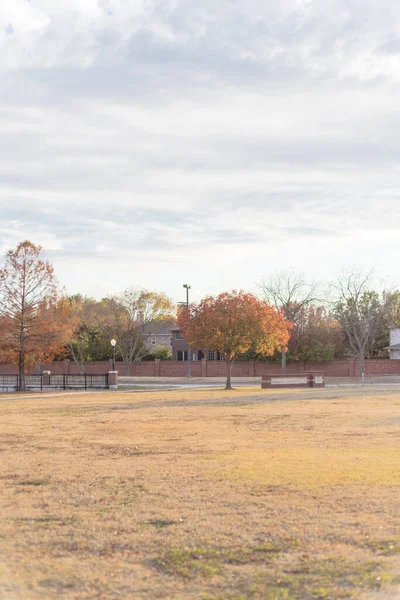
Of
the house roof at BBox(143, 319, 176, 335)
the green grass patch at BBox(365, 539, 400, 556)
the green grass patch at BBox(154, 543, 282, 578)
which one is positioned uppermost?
the house roof at BBox(143, 319, 176, 335)

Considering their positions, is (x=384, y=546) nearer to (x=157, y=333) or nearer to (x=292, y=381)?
(x=292, y=381)

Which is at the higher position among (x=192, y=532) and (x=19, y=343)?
(x=19, y=343)

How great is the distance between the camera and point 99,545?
7625mm

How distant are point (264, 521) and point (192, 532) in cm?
94

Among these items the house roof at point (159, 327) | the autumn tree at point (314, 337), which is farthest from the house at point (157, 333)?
the autumn tree at point (314, 337)

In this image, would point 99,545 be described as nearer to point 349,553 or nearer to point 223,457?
point 349,553

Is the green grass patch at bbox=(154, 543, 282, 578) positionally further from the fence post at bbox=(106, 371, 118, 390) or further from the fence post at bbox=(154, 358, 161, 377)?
the fence post at bbox=(154, 358, 161, 377)

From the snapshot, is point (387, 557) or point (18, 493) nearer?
point (387, 557)

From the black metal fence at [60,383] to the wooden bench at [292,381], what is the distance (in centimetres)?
1030

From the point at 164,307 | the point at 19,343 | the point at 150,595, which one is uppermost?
the point at 164,307

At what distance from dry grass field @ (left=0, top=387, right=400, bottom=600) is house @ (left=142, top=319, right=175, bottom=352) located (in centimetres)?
5780

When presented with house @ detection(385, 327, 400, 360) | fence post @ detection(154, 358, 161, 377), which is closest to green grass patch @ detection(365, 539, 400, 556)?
fence post @ detection(154, 358, 161, 377)

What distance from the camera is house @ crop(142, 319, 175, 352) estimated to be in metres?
76.1

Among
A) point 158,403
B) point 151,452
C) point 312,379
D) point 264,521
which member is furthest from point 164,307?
point 264,521
